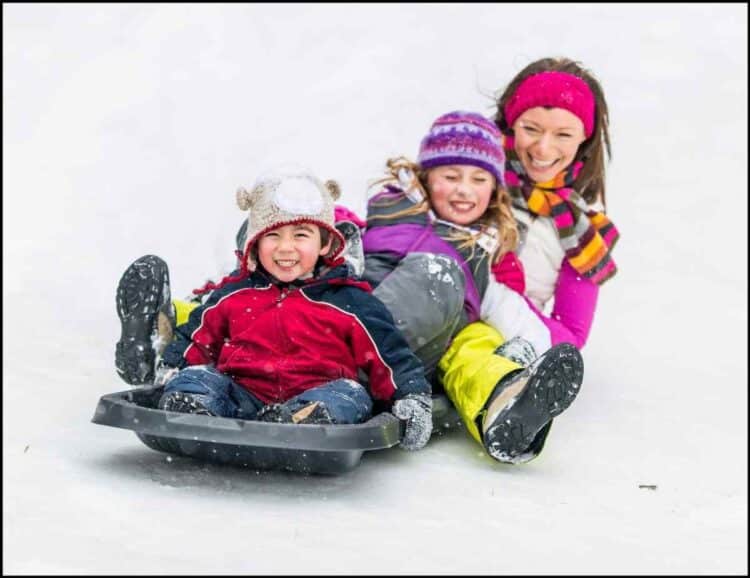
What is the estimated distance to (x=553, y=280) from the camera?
4750 mm

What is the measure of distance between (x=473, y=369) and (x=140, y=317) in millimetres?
995

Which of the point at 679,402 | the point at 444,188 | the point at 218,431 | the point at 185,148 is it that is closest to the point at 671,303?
the point at 679,402

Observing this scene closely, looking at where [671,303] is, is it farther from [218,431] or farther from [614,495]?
[218,431]

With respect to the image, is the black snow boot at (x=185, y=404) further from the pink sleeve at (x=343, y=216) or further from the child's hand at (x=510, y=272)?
the child's hand at (x=510, y=272)

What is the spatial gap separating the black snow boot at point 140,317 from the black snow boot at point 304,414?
0.70 m

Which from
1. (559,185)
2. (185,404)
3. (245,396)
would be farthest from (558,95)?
(185,404)

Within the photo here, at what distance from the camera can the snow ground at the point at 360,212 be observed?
268 centimetres

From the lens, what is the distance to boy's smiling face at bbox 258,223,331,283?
131 inches

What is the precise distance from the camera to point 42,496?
2740 mm

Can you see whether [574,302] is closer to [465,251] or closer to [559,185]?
[559,185]

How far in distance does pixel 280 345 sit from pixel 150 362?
1.73ft

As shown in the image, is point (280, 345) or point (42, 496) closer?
point (42, 496)

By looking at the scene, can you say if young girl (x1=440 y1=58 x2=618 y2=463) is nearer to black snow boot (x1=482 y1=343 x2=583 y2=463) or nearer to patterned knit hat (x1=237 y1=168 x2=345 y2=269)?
black snow boot (x1=482 y1=343 x2=583 y2=463)

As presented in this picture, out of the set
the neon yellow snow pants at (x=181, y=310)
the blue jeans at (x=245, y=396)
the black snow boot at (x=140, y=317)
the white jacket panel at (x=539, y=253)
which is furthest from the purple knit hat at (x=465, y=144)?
the blue jeans at (x=245, y=396)
